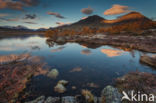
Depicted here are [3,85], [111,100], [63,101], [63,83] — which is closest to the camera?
[111,100]

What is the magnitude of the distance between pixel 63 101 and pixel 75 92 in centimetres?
Result: 207

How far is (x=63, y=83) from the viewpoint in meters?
9.61

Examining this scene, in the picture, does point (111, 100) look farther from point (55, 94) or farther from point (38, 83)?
point (38, 83)

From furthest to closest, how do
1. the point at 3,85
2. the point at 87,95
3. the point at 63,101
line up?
the point at 3,85
the point at 87,95
the point at 63,101

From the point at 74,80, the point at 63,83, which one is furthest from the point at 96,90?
the point at 63,83

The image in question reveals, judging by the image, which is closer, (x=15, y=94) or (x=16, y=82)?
(x=15, y=94)

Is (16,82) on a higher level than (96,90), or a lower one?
higher

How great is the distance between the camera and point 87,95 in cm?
733

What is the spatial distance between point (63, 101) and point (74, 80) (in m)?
4.24

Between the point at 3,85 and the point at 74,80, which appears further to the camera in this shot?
the point at 74,80

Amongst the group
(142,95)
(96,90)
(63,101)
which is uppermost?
(142,95)

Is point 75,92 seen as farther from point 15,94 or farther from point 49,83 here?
point 15,94

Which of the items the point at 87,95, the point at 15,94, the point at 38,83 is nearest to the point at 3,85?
the point at 15,94

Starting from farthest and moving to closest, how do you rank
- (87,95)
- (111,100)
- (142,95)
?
1. (87,95)
2. (142,95)
3. (111,100)
